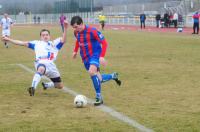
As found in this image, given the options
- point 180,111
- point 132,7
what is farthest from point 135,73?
point 132,7

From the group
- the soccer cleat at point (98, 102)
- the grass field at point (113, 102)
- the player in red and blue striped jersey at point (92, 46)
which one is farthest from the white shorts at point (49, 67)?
the soccer cleat at point (98, 102)

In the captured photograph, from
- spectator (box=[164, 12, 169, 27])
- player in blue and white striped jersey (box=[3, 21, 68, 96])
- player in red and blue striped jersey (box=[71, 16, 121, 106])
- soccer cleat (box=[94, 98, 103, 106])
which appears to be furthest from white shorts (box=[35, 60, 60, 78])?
spectator (box=[164, 12, 169, 27])

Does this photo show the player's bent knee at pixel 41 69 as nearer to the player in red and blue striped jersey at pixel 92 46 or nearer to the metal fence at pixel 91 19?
the player in red and blue striped jersey at pixel 92 46

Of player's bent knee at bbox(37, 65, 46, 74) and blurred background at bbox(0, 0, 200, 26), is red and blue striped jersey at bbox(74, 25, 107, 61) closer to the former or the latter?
player's bent knee at bbox(37, 65, 46, 74)

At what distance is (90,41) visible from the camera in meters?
9.42

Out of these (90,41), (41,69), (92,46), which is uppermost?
(90,41)

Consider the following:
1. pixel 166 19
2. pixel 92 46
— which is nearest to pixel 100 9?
pixel 166 19

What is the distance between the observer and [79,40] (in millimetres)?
9523

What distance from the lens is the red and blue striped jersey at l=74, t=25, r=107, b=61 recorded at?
9344 mm

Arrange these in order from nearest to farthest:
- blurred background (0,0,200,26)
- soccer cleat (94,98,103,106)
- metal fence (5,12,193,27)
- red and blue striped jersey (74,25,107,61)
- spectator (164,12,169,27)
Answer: soccer cleat (94,98,103,106) < red and blue striped jersey (74,25,107,61) < spectator (164,12,169,27) < blurred background (0,0,200,26) < metal fence (5,12,193,27)

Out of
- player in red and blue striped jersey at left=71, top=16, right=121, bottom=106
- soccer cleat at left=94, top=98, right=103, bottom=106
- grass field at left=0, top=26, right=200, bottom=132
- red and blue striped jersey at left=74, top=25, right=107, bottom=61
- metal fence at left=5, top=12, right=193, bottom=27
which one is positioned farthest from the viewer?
metal fence at left=5, top=12, right=193, bottom=27

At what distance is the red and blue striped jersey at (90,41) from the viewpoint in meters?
9.34

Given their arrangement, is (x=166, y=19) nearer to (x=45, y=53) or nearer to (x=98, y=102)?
(x=45, y=53)

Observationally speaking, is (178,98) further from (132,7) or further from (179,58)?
(132,7)
